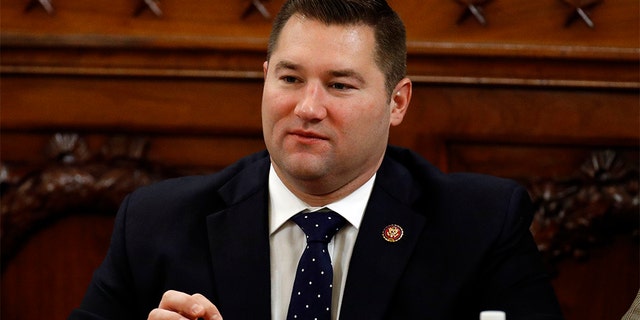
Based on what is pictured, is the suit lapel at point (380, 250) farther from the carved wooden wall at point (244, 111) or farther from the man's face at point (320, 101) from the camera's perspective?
the carved wooden wall at point (244, 111)

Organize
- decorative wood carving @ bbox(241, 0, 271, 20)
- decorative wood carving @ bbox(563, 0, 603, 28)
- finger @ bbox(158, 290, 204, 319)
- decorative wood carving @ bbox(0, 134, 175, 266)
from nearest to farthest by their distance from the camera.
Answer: finger @ bbox(158, 290, 204, 319)
decorative wood carving @ bbox(563, 0, 603, 28)
decorative wood carving @ bbox(241, 0, 271, 20)
decorative wood carving @ bbox(0, 134, 175, 266)

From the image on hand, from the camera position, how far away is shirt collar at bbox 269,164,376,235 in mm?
2561

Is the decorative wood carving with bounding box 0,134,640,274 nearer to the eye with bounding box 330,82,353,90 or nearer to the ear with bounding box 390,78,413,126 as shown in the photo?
the ear with bounding box 390,78,413,126

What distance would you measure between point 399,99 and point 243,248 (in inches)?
21.0

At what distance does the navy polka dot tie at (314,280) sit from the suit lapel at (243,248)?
3.1 inches

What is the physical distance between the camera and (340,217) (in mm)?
2549

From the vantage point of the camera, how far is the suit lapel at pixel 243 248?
247 centimetres

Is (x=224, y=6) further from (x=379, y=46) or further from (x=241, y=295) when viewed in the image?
(x=241, y=295)

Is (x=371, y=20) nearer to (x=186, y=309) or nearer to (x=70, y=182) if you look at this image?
(x=186, y=309)

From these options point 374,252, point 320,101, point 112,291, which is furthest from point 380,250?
point 112,291

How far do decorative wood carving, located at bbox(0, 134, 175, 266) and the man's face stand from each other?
1.06m

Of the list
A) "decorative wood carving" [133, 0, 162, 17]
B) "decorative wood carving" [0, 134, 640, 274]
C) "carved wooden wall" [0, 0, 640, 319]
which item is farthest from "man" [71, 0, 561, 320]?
"decorative wood carving" [133, 0, 162, 17]

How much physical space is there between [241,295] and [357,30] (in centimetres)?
66

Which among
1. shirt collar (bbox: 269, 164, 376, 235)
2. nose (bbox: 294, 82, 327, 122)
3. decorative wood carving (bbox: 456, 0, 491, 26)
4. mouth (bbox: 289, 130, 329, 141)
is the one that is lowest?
shirt collar (bbox: 269, 164, 376, 235)
